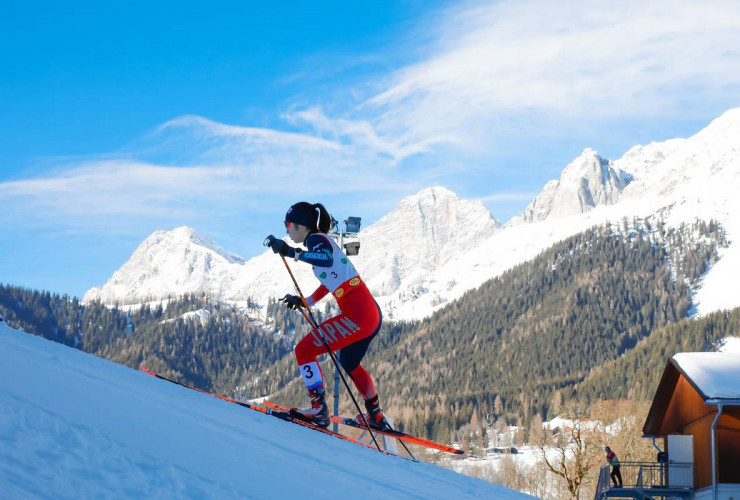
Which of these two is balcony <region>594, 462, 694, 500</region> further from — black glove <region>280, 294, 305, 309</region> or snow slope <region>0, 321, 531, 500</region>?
snow slope <region>0, 321, 531, 500</region>

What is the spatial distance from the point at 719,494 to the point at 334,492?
22.1 meters

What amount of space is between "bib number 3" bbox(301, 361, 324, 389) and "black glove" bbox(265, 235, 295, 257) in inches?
56.3

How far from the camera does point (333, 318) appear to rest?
8914 mm

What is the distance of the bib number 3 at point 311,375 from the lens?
902cm

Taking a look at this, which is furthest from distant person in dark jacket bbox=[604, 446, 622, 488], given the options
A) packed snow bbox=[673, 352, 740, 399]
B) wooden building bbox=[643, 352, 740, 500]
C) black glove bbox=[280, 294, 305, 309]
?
black glove bbox=[280, 294, 305, 309]

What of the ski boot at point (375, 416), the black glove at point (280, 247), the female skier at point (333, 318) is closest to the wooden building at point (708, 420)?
the ski boot at point (375, 416)

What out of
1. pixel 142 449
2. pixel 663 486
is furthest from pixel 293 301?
pixel 663 486

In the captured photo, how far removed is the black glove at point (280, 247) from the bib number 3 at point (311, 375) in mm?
1430

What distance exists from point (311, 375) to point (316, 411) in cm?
39

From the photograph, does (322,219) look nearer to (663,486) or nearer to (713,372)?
(713,372)

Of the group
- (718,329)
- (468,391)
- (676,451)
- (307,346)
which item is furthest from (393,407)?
(307,346)

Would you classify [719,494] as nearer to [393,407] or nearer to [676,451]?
[676,451]

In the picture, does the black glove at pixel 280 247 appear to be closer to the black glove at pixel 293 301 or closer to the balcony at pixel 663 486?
the black glove at pixel 293 301

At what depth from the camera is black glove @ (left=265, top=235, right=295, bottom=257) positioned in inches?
319
